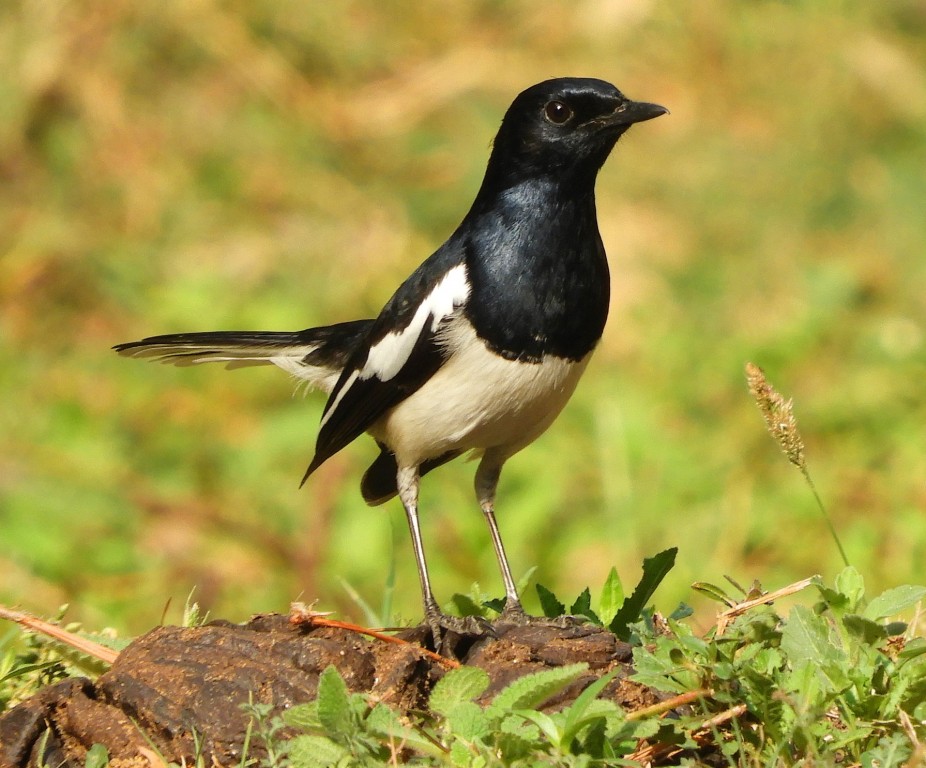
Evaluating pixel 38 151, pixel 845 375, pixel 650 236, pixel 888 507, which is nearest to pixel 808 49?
pixel 650 236

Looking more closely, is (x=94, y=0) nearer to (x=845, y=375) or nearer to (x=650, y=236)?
(x=650, y=236)

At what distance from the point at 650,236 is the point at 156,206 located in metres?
3.48

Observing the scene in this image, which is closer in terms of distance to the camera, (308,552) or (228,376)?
(308,552)

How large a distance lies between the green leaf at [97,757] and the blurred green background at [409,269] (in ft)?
10.2

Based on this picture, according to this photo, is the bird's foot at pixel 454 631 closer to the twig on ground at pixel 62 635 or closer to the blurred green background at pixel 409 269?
the twig on ground at pixel 62 635

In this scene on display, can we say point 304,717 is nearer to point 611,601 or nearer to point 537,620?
point 537,620

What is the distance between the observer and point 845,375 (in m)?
7.78

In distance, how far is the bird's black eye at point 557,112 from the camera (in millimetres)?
4465

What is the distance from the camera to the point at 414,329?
441 cm

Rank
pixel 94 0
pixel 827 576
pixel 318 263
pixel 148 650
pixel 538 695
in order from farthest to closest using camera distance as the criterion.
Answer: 1. pixel 94 0
2. pixel 318 263
3. pixel 827 576
4. pixel 148 650
5. pixel 538 695

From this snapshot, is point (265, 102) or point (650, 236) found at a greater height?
point (265, 102)

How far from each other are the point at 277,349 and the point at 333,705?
8.19 ft

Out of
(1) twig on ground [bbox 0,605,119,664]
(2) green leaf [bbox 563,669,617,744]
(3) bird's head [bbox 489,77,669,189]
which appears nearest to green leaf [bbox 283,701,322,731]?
(2) green leaf [bbox 563,669,617,744]

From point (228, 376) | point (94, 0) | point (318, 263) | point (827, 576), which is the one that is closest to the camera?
point (827, 576)
